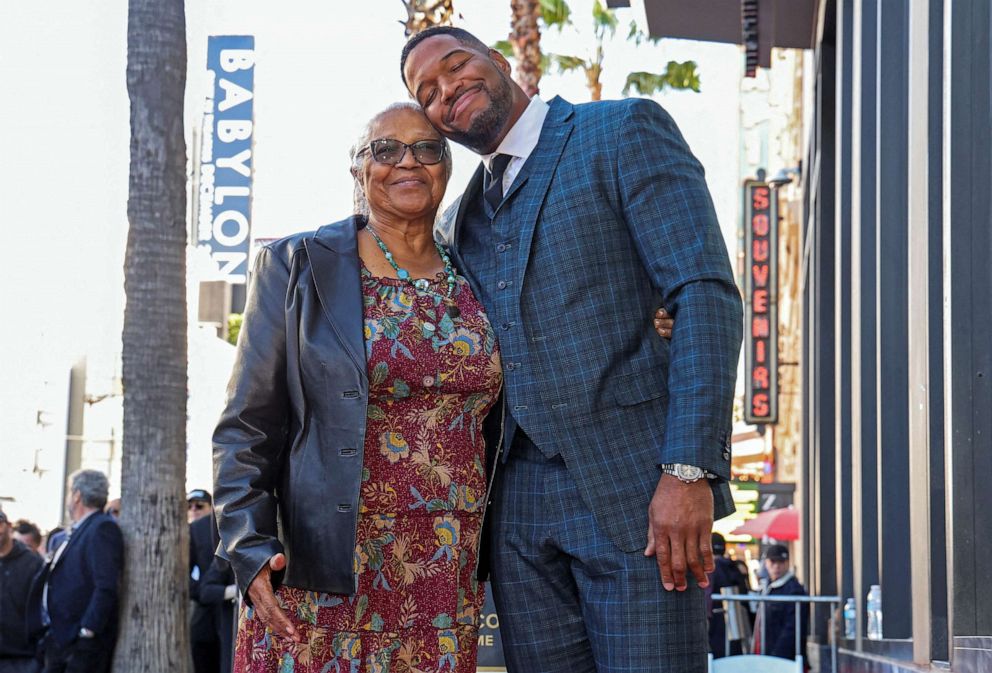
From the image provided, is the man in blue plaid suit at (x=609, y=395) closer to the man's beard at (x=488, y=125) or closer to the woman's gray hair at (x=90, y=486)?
the man's beard at (x=488, y=125)

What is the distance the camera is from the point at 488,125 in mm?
3807

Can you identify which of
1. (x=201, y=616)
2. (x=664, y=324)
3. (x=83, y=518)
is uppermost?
(x=664, y=324)

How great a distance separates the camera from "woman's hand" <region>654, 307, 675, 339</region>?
3.52 meters

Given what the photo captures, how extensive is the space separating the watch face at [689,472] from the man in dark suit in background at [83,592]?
692cm

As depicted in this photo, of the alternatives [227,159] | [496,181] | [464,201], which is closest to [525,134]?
[496,181]

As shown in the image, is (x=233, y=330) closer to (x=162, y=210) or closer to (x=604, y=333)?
(x=162, y=210)

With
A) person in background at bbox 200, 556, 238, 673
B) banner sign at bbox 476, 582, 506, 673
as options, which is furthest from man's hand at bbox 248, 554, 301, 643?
person in background at bbox 200, 556, 238, 673

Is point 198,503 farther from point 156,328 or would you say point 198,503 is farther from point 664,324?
point 664,324

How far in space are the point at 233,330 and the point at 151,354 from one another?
96.6 feet

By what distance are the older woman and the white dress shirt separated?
404 mm

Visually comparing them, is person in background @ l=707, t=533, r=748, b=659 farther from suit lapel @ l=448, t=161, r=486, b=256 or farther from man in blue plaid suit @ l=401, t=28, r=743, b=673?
man in blue plaid suit @ l=401, t=28, r=743, b=673

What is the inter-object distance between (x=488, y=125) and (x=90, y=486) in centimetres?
657

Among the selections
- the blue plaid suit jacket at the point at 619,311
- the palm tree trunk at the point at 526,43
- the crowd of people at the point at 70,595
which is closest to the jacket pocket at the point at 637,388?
the blue plaid suit jacket at the point at 619,311

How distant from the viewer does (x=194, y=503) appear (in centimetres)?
1261
